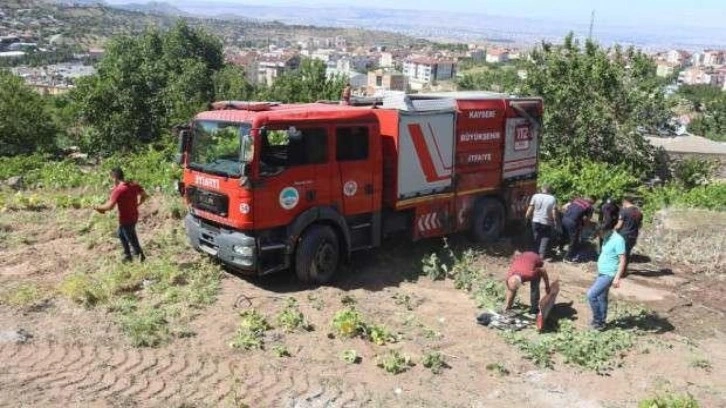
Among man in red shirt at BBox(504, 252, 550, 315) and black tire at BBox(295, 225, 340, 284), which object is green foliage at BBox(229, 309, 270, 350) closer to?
black tire at BBox(295, 225, 340, 284)

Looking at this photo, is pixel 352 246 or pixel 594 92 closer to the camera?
pixel 352 246

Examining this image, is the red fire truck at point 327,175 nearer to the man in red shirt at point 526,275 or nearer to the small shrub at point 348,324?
the small shrub at point 348,324

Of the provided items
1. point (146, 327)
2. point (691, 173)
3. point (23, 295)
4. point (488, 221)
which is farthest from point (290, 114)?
point (691, 173)

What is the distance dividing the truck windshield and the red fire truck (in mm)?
17

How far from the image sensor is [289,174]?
8.88 meters

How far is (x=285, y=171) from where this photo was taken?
29.0 ft

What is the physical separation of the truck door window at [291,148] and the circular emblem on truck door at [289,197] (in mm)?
310

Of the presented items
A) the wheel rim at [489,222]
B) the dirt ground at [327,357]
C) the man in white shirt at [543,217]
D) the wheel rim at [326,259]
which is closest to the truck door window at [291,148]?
the wheel rim at [326,259]

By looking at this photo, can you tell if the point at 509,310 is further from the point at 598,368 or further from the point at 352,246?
the point at 352,246

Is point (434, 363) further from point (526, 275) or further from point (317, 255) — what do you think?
point (317, 255)

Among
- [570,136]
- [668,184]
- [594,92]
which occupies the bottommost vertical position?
[668,184]

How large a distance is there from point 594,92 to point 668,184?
3956 millimetres

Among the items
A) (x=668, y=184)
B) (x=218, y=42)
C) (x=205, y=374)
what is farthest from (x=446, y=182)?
(x=218, y=42)

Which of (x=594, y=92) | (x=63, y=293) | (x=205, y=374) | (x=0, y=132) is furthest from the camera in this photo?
(x=0, y=132)
